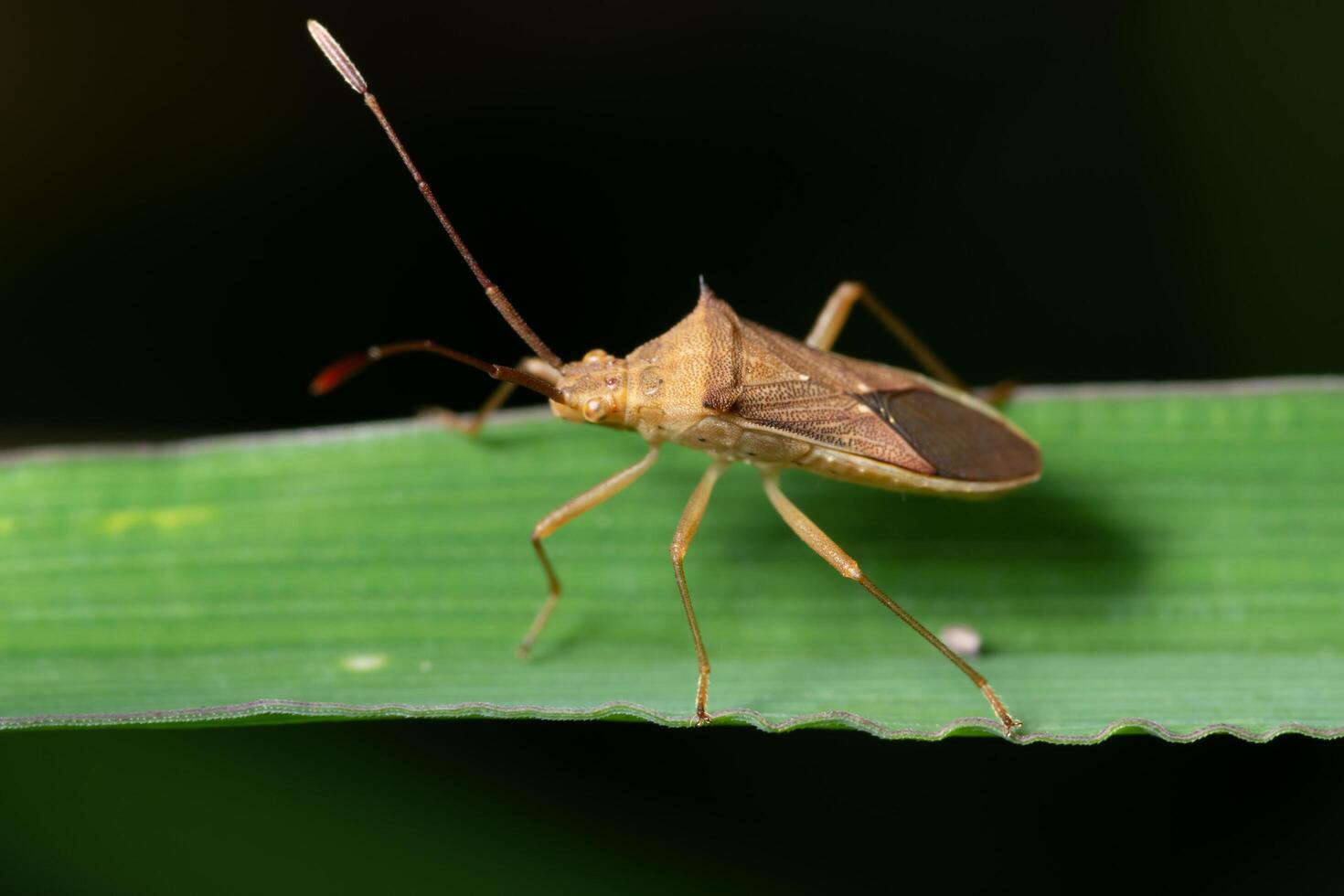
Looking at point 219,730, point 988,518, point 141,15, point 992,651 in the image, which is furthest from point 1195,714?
point 141,15

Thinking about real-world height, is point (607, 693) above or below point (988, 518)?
below

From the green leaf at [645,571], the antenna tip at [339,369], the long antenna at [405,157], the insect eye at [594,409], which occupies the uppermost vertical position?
the long antenna at [405,157]

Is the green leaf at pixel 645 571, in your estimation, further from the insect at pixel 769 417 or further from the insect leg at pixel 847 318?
the insect leg at pixel 847 318

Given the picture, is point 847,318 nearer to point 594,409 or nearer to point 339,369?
point 594,409

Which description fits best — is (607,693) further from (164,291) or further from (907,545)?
(164,291)

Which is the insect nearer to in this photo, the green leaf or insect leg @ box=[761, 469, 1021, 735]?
insect leg @ box=[761, 469, 1021, 735]

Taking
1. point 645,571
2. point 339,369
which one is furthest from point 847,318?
point 339,369

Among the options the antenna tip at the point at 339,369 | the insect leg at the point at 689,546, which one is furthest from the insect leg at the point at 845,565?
the antenna tip at the point at 339,369
